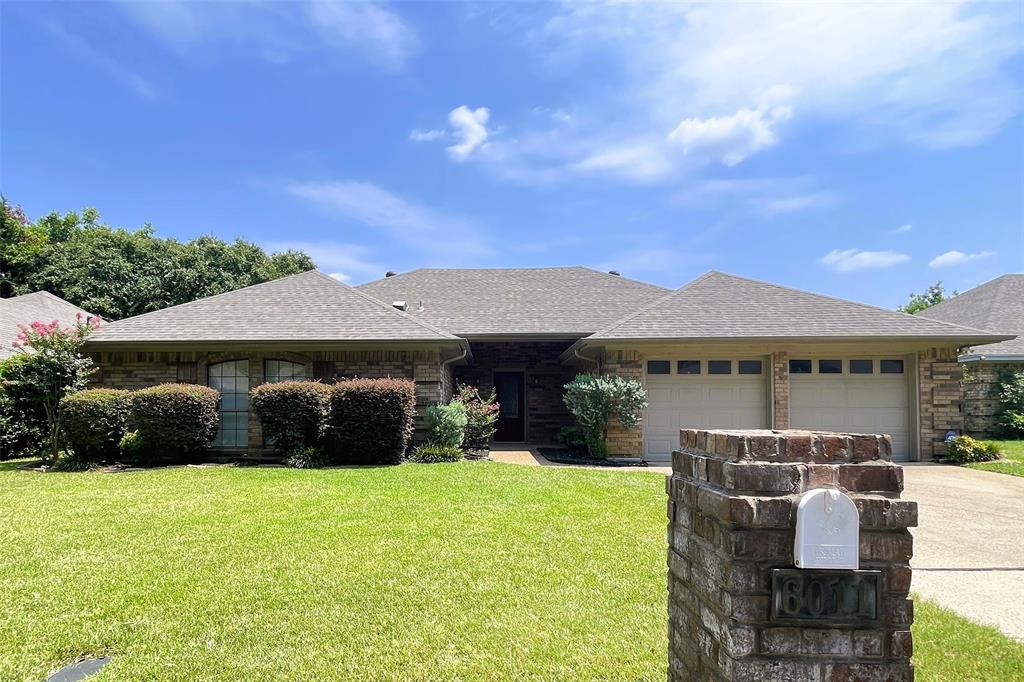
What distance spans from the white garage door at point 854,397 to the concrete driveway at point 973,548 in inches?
102

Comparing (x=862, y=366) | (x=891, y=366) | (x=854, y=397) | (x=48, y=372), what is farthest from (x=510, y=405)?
(x=48, y=372)

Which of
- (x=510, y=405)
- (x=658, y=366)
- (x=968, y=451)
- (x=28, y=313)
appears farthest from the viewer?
(x=28, y=313)

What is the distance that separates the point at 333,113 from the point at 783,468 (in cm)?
1362

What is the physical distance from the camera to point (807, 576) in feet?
5.16

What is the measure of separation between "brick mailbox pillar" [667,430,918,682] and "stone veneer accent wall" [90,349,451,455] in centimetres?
1005

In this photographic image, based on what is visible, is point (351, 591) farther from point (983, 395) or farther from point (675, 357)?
point (983, 395)

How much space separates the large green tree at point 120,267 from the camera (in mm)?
25562

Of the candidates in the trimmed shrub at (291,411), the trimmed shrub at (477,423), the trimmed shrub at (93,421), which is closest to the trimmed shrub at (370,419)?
the trimmed shrub at (291,411)

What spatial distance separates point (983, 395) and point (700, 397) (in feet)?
33.4

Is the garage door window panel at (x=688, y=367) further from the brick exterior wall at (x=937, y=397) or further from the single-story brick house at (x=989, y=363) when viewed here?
the single-story brick house at (x=989, y=363)

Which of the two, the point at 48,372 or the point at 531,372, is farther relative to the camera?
the point at 531,372

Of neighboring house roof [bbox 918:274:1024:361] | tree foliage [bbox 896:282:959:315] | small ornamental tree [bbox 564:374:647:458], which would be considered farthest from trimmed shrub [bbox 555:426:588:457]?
tree foliage [bbox 896:282:959:315]

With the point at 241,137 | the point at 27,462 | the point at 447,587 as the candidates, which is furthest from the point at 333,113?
the point at 447,587

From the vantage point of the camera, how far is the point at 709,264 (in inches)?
590
